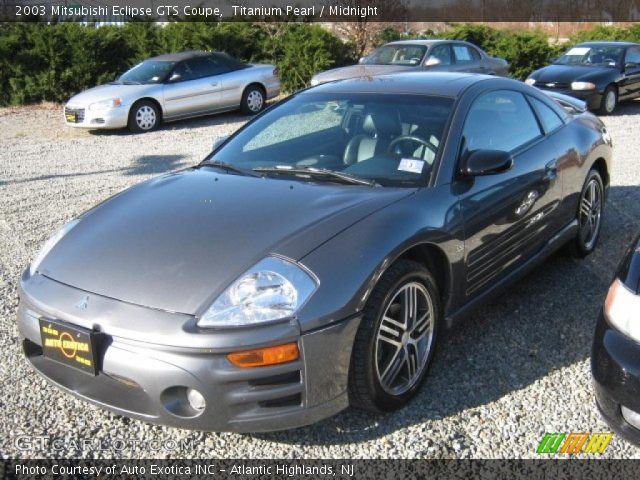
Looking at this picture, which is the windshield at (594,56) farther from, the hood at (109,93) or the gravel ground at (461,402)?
the gravel ground at (461,402)

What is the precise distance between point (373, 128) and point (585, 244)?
219cm

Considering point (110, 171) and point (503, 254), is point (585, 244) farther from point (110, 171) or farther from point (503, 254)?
point (110, 171)

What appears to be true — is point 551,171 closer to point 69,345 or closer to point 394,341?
point 394,341

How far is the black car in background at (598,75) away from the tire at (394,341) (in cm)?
1067

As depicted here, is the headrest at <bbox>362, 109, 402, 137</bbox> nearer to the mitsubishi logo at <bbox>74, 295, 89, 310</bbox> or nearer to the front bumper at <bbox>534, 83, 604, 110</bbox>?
the mitsubishi logo at <bbox>74, 295, 89, 310</bbox>

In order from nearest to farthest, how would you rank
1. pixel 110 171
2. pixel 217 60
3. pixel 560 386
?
pixel 560 386 < pixel 110 171 < pixel 217 60

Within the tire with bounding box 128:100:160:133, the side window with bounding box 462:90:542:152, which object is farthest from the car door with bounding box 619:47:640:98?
the side window with bounding box 462:90:542:152

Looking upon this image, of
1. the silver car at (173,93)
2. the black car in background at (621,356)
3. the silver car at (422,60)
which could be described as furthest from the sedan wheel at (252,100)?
the black car in background at (621,356)

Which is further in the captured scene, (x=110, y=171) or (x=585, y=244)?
(x=110, y=171)

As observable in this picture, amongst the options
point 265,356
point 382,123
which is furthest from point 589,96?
point 265,356

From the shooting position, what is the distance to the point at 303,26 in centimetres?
1697

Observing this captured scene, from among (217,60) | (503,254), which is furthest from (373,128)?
(217,60)

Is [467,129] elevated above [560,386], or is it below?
above

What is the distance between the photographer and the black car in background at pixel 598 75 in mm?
→ 12500
